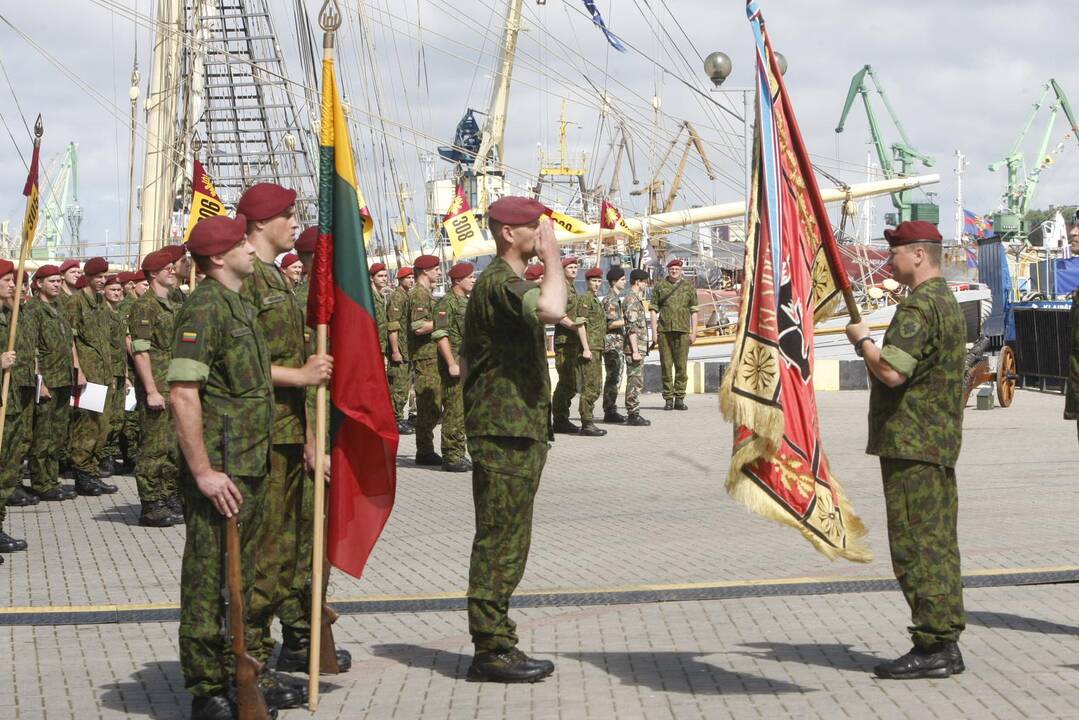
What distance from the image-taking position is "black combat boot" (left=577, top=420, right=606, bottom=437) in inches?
723

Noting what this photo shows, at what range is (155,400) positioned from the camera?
1127cm

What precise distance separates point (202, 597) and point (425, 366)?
10.1 meters

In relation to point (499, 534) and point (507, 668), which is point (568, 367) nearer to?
point (499, 534)

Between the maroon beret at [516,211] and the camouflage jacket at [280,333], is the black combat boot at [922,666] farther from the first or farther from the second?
the camouflage jacket at [280,333]

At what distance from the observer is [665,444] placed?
17094 mm

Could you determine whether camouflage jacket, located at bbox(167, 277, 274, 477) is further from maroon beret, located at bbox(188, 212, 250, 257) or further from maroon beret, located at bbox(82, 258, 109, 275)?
maroon beret, located at bbox(82, 258, 109, 275)

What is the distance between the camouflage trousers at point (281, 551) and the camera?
6.01m

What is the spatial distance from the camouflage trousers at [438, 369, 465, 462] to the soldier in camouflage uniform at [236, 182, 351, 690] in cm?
839

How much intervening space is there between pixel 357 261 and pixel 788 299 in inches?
69.2

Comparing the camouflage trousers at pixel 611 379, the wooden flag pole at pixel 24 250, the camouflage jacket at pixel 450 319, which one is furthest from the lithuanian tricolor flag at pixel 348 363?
the camouflage trousers at pixel 611 379

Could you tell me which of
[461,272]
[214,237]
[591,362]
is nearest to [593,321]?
[591,362]

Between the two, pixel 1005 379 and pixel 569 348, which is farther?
pixel 1005 379

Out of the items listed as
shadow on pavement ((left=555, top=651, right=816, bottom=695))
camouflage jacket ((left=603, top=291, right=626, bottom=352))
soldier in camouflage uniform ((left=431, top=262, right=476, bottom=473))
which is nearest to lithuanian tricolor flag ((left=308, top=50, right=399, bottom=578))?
shadow on pavement ((left=555, top=651, right=816, bottom=695))

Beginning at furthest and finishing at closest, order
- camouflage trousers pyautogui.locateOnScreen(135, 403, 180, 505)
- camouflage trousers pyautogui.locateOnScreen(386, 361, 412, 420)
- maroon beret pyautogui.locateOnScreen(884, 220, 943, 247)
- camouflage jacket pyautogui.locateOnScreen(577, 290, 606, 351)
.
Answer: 1. camouflage jacket pyautogui.locateOnScreen(577, 290, 606, 351)
2. camouflage trousers pyautogui.locateOnScreen(386, 361, 412, 420)
3. camouflage trousers pyautogui.locateOnScreen(135, 403, 180, 505)
4. maroon beret pyautogui.locateOnScreen(884, 220, 943, 247)
